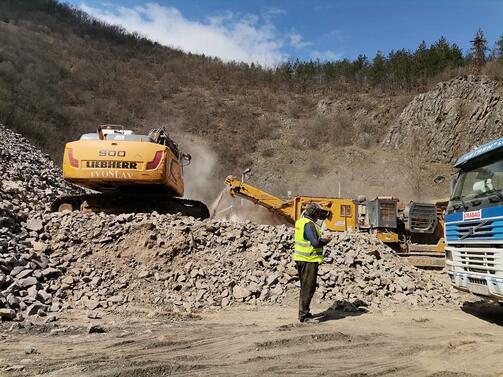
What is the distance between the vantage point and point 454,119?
34875 millimetres

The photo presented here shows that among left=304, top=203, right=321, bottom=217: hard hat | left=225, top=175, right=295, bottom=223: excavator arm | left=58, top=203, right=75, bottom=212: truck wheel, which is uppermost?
left=225, top=175, right=295, bottom=223: excavator arm

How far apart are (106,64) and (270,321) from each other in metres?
48.0

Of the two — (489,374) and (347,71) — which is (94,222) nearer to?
(489,374)

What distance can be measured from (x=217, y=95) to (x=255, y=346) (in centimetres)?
4552

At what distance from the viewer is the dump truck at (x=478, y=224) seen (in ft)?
19.2

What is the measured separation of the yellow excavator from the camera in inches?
380

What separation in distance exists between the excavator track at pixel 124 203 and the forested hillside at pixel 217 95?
15.2 m

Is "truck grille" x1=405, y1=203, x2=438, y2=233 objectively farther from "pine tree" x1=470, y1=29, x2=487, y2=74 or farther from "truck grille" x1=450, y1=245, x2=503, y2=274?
"pine tree" x1=470, y1=29, x2=487, y2=74

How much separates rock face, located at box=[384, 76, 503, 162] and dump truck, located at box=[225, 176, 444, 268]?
20882 mm

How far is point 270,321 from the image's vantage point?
256 inches

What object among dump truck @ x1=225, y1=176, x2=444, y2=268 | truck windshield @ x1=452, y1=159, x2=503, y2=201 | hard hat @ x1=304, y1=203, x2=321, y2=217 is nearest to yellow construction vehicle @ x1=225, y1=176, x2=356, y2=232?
dump truck @ x1=225, y1=176, x2=444, y2=268

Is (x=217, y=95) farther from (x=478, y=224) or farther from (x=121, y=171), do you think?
(x=478, y=224)

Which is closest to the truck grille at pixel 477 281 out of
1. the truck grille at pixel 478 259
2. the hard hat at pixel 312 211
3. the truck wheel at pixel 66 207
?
the truck grille at pixel 478 259

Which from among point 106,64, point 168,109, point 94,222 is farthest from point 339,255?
point 106,64
